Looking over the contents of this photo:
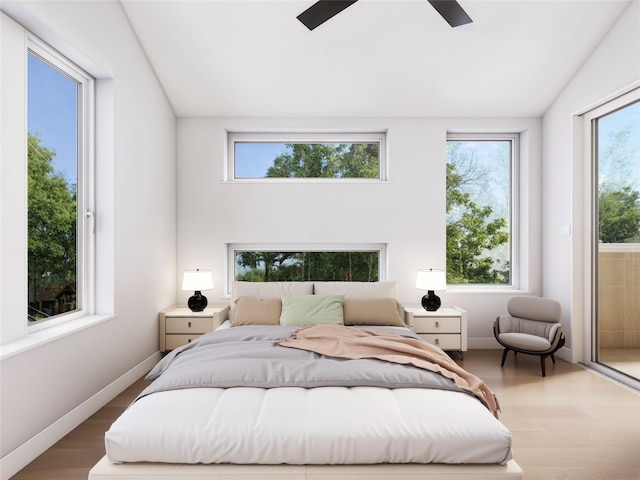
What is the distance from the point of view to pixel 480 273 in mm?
4820

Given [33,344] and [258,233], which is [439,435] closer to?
[33,344]

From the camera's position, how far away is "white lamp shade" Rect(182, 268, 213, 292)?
4.10m

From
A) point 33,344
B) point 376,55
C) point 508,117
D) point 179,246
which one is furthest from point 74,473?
point 508,117

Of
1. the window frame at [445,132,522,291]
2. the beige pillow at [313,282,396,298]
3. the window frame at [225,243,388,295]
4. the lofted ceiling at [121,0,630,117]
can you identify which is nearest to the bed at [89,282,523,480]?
the beige pillow at [313,282,396,298]

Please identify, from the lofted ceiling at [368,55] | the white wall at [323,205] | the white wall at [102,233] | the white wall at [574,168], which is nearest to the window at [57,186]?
the white wall at [102,233]

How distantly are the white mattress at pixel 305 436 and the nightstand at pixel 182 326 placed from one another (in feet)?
7.10

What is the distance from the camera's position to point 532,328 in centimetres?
398

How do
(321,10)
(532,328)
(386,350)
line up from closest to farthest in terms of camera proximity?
(321,10) → (386,350) → (532,328)

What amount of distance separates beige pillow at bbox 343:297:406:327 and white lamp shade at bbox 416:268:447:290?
522mm

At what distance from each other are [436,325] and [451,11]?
2809mm

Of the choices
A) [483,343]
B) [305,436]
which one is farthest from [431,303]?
[305,436]

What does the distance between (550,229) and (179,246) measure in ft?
13.3

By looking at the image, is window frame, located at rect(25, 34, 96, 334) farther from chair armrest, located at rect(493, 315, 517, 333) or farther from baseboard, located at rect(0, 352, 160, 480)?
chair armrest, located at rect(493, 315, 517, 333)

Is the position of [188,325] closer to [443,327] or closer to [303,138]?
[303,138]
